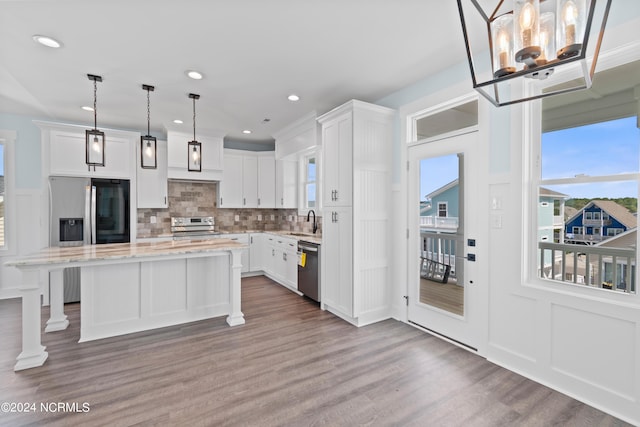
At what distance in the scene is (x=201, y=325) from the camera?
3457 mm

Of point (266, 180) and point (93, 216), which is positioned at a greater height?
point (266, 180)

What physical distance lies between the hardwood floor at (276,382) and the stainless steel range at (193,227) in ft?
7.80

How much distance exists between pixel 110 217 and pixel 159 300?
216 centimetres

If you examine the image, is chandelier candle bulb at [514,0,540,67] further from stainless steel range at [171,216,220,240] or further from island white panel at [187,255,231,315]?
stainless steel range at [171,216,220,240]

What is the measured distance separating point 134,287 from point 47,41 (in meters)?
2.39

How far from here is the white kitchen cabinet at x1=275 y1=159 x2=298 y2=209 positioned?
5930 millimetres

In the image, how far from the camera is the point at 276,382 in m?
2.33

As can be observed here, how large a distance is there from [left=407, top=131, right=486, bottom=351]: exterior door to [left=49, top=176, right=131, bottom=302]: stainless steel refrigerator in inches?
175

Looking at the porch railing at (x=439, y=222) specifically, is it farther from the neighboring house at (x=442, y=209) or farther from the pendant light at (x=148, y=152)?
the pendant light at (x=148, y=152)

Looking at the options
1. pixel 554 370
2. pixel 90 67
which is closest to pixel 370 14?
pixel 90 67

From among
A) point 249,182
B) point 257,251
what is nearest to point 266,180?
point 249,182

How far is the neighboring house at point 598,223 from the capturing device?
2.01 m

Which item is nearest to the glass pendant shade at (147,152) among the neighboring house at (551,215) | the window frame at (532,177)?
the window frame at (532,177)

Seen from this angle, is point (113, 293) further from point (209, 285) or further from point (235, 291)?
point (235, 291)
